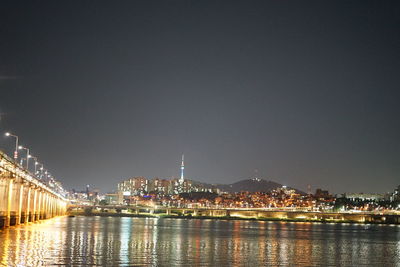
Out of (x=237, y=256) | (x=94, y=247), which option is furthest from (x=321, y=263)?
(x=94, y=247)

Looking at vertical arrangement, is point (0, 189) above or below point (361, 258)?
above

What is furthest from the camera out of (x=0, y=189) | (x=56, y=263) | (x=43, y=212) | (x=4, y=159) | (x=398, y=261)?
(x=43, y=212)

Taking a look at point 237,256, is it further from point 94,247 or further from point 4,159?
point 4,159

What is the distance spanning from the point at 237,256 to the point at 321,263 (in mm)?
7206

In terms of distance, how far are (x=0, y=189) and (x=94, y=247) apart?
30239 millimetres

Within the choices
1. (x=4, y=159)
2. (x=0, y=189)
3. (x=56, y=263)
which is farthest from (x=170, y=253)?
(x=0, y=189)

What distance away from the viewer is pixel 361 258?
189ft

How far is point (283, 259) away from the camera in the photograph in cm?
4991

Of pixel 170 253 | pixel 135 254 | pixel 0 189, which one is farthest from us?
pixel 0 189

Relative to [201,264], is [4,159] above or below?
above

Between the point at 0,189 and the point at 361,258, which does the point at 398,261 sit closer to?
the point at 361,258

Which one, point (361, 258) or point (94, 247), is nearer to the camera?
point (94, 247)

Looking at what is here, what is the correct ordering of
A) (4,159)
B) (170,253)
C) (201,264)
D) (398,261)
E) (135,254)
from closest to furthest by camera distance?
(201,264)
(135,254)
(170,253)
(398,261)
(4,159)

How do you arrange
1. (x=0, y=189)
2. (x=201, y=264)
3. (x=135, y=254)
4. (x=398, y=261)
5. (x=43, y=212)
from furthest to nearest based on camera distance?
(x=43, y=212) → (x=0, y=189) → (x=398, y=261) → (x=135, y=254) → (x=201, y=264)
